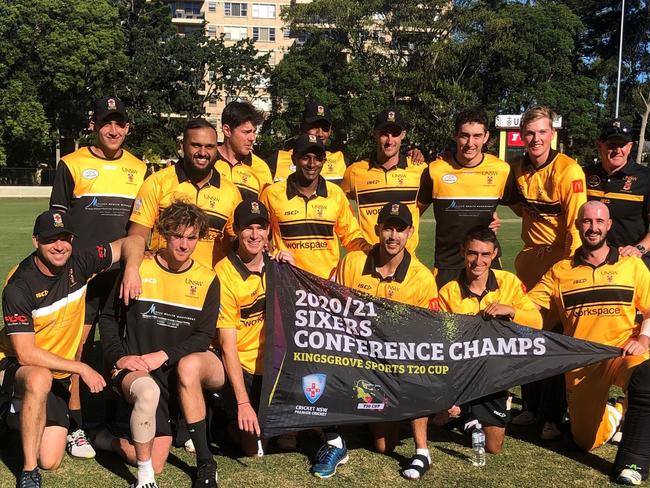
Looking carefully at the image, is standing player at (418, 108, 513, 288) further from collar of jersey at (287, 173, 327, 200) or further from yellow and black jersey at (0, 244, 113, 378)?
yellow and black jersey at (0, 244, 113, 378)

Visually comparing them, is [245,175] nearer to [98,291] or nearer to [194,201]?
[194,201]

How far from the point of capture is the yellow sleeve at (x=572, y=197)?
6.08 meters

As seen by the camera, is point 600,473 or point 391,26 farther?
point 391,26

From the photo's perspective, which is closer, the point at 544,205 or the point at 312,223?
the point at 312,223

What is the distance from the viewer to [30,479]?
4559 millimetres

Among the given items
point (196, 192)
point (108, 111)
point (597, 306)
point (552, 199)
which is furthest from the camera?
point (552, 199)

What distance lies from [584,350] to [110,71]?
184 ft

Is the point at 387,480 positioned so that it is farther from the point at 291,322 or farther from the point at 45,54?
the point at 45,54

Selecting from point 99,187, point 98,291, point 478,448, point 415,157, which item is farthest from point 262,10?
point 478,448

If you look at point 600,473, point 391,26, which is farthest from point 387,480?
point 391,26

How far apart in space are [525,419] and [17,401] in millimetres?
4301

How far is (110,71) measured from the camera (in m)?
55.3

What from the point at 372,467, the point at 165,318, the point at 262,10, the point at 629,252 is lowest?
the point at 372,467

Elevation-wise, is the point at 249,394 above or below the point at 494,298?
below
